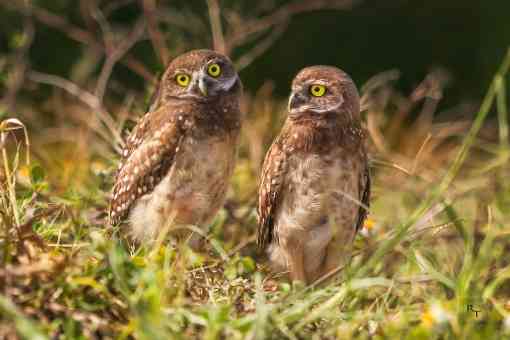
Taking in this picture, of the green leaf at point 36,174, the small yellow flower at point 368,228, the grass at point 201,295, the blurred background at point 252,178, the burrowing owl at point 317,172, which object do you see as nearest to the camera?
the grass at point 201,295

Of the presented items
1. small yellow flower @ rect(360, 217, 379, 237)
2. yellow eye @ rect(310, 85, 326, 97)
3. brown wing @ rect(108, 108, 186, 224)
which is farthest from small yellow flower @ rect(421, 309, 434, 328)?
small yellow flower @ rect(360, 217, 379, 237)

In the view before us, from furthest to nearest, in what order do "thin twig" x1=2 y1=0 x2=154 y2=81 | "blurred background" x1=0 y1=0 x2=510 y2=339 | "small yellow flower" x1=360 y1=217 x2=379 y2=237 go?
"thin twig" x1=2 y1=0 x2=154 y2=81 → "small yellow flower" x1=360 y1=217 x2=379 y2=237 → "blurred background" x1=0 y1=0 x2=510 y2=339

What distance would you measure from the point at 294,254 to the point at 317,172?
432mm

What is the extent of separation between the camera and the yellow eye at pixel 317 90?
136 inches

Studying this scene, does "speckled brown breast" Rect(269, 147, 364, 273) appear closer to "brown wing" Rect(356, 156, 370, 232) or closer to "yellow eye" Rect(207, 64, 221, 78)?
"brown wing" Rect(356, 156, 370, 232)

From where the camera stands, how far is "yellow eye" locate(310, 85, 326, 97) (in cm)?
346

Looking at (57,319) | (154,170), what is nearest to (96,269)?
(57,319)

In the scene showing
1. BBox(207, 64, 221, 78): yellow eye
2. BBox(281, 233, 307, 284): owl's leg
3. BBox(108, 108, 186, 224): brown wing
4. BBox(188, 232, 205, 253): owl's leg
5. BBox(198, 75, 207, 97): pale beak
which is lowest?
BBox(281, 233, 307, 284): owl's leg

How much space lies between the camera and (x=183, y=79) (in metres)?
3.62

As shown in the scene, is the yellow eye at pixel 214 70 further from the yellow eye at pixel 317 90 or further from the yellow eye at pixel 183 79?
the yellow eye at pixel 317 90

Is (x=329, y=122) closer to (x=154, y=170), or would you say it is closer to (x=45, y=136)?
(x=154, y=170)

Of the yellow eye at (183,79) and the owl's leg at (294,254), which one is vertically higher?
the yellow eye at (183,79)

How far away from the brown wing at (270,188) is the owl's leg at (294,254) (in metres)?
0.13

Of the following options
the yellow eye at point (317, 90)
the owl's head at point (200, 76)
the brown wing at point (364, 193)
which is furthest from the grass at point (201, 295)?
the yellow eye at point (317, 90)
